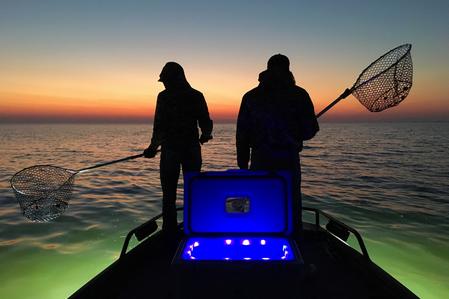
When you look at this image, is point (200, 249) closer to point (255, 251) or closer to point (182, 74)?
point (255, 251)

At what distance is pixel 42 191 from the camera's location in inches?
177

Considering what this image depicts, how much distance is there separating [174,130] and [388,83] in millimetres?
3259

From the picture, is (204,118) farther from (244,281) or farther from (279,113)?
(244,281)

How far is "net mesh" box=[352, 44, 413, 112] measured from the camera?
14.8 ft

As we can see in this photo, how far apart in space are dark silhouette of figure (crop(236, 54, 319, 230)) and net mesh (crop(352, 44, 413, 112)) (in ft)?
4.02

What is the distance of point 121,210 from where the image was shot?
12758 millimetres

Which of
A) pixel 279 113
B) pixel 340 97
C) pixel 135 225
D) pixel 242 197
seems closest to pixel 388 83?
pixel 340 97

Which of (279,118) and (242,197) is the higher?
(279,118)

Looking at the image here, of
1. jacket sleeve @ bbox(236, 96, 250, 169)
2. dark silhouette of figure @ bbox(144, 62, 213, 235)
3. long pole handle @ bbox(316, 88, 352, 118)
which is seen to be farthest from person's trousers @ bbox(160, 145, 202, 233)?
long pole handle @ bbox(316, 88, 352, 118)

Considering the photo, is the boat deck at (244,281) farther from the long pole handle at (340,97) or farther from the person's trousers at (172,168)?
the long pole handle at (340,97)

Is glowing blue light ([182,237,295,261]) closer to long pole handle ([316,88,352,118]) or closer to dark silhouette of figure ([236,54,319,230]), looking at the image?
dark silhouette of figure ([236,54,319,230])

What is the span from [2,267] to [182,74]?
6033 millimetres

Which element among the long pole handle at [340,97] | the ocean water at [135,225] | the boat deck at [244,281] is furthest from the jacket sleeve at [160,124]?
the ocean water at [135,225]

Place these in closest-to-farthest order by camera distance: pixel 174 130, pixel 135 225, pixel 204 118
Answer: pixel 174 130 → pixel 204 118 → pixel 135 225
